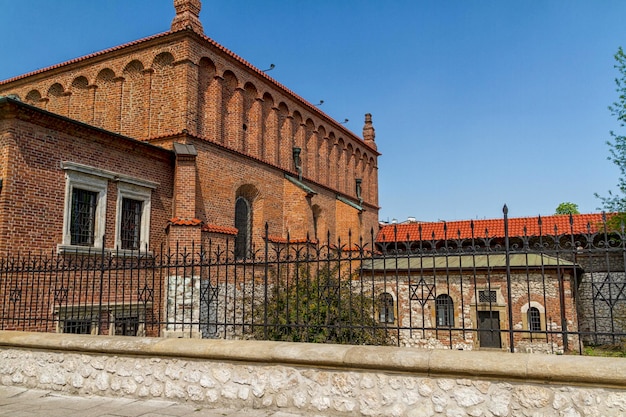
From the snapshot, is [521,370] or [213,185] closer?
[521,370]

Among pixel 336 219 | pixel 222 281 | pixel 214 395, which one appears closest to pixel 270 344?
pixel 214 395

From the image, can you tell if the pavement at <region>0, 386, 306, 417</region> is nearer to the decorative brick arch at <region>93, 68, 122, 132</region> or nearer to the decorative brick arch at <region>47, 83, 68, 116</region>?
the decorative brick arch at <region>93, 68, 122, 132</region>

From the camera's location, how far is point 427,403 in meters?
5.02

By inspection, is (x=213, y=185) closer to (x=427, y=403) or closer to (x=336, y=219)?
(x=336, y=219)

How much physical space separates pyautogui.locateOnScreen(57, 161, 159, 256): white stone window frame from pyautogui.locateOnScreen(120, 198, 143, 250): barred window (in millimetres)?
126

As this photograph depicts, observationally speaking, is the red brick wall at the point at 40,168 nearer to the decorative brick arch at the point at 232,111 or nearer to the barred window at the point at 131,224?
the barred window at the point at 131,224

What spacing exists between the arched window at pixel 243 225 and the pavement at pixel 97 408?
1186 centimetres

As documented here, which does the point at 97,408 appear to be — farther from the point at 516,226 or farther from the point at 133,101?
the point at 516,226

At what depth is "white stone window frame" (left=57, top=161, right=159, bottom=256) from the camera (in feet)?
39.7

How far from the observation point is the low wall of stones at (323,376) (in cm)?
459

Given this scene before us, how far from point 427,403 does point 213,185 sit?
12.7 m

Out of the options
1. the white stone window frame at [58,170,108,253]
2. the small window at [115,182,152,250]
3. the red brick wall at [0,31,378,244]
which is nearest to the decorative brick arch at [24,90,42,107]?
the red brick wall at [0,31,378,244]

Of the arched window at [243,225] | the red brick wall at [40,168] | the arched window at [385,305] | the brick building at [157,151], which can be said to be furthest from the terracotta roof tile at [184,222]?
the arched window at [385,305]

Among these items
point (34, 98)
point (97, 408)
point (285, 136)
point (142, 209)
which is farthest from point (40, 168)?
point (285, 136)
